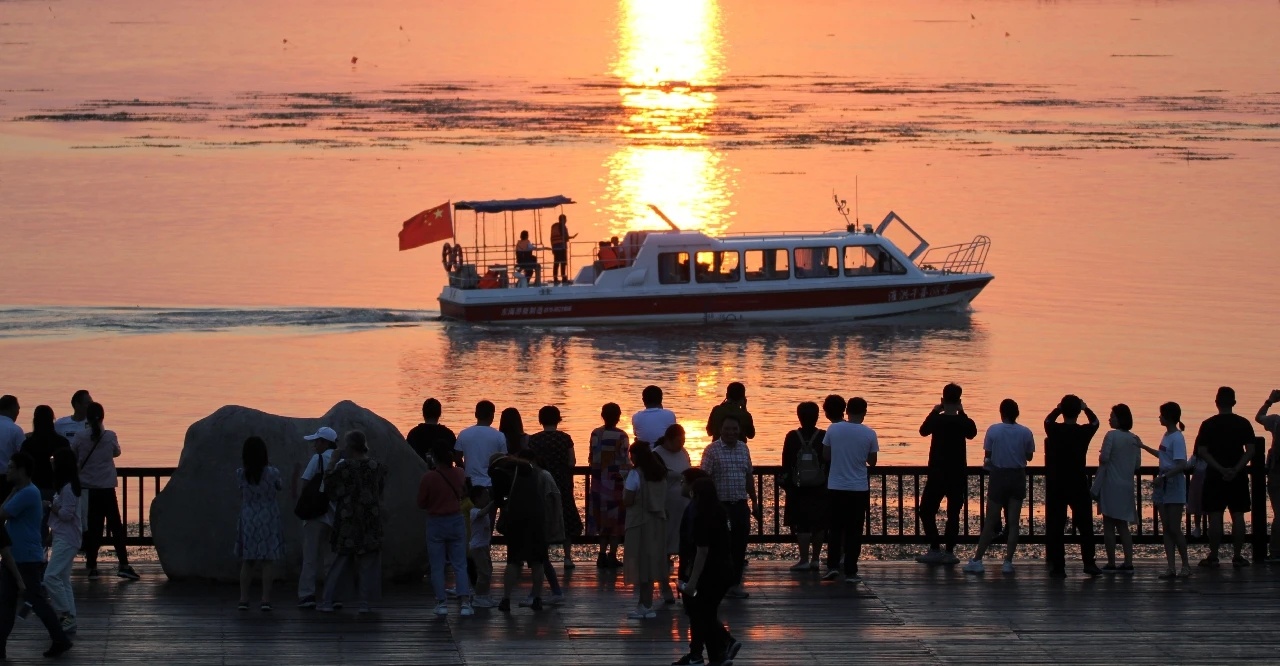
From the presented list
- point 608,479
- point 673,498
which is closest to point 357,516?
point 673,498

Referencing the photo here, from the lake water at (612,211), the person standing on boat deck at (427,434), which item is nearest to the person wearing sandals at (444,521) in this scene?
the person standing on boat deck at (427,434)

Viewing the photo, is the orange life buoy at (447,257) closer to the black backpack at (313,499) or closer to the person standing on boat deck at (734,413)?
the person standing on boat deck at (734,413)

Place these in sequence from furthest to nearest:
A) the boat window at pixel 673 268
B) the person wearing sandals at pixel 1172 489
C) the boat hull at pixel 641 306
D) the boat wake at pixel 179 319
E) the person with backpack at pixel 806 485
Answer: the boat window at pixel 673 268
the boat hull at pixel 641 306
the boat wake at pixel 179 319
the person with backpack at pixel 806 485
the person wearing sandals at pixel 1172 489

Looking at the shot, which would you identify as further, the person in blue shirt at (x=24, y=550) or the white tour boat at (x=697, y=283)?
the white tour boat at (x=697, y=283)

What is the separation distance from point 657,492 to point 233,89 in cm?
10579

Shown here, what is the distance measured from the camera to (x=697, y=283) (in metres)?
47.9

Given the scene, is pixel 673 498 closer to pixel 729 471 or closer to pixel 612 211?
pixel 729 471

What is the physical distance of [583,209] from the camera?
68625mm

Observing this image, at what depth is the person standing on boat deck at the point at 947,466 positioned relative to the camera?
1791 centimetres

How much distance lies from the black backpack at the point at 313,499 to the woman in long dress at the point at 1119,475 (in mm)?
6683

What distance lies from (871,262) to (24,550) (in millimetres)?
36735

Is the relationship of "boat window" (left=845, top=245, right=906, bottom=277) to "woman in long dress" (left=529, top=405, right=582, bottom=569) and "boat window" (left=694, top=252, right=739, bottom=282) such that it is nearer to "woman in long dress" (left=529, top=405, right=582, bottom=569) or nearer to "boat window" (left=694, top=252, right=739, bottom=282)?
"boat window" (left=694, top=252, right=739, bottom=282)

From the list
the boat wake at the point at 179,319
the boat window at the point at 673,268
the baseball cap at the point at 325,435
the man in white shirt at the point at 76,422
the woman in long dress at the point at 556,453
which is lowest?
the woman in long dress at the point at 556,453

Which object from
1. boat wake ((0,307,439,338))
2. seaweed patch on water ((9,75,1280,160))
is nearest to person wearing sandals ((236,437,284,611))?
boat wake ((0,307,439,338))
